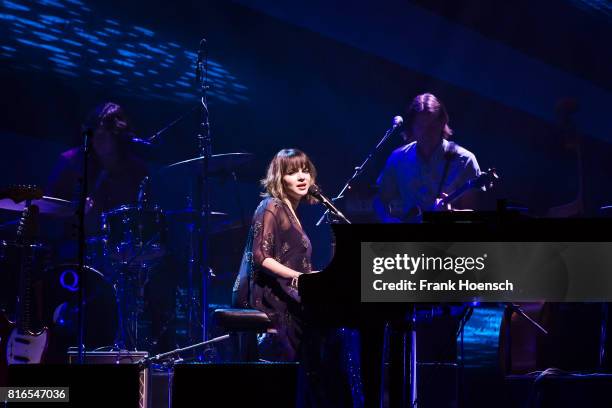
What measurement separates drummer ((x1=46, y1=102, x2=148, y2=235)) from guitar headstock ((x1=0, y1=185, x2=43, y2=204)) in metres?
1.24

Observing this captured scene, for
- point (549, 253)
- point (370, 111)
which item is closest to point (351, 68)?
point (370, 111)

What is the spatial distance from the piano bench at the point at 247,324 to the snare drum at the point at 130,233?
5.06 ft

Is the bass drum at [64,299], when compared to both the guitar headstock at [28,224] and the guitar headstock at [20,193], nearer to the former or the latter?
the guitar headstock at [28,224]

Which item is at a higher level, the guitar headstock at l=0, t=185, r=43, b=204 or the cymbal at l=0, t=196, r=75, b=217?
the guitar headstock at l=0, t=185, r=43, b=204

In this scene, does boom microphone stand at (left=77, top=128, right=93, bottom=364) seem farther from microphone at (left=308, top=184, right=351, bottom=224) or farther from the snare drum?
microphone at (left=308, top=184, right=351, bottom=224)

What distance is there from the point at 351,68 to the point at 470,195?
79.9 inches

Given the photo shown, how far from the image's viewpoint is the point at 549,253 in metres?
3.53

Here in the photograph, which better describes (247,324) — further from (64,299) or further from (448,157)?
(448,157)

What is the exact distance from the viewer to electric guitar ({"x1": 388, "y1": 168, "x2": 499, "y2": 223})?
17.6 ft

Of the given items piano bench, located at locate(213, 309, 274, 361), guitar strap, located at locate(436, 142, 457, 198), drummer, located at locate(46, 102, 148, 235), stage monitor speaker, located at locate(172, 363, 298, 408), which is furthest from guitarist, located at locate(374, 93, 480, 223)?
stage monitor speaker, located at locate(172, 363, 298, 408)

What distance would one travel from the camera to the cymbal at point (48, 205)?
5.47 meters

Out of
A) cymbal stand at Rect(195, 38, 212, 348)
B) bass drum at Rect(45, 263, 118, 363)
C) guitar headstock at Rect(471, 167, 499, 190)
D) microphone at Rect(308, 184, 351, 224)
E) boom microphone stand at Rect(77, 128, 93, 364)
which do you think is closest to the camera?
microphone at Rect(308, 184, 351, 224)

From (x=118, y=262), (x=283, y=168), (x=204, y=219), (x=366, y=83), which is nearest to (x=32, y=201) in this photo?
(x=118, y=262)

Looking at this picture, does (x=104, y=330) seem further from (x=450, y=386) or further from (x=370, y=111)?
(x=370, y=111)
